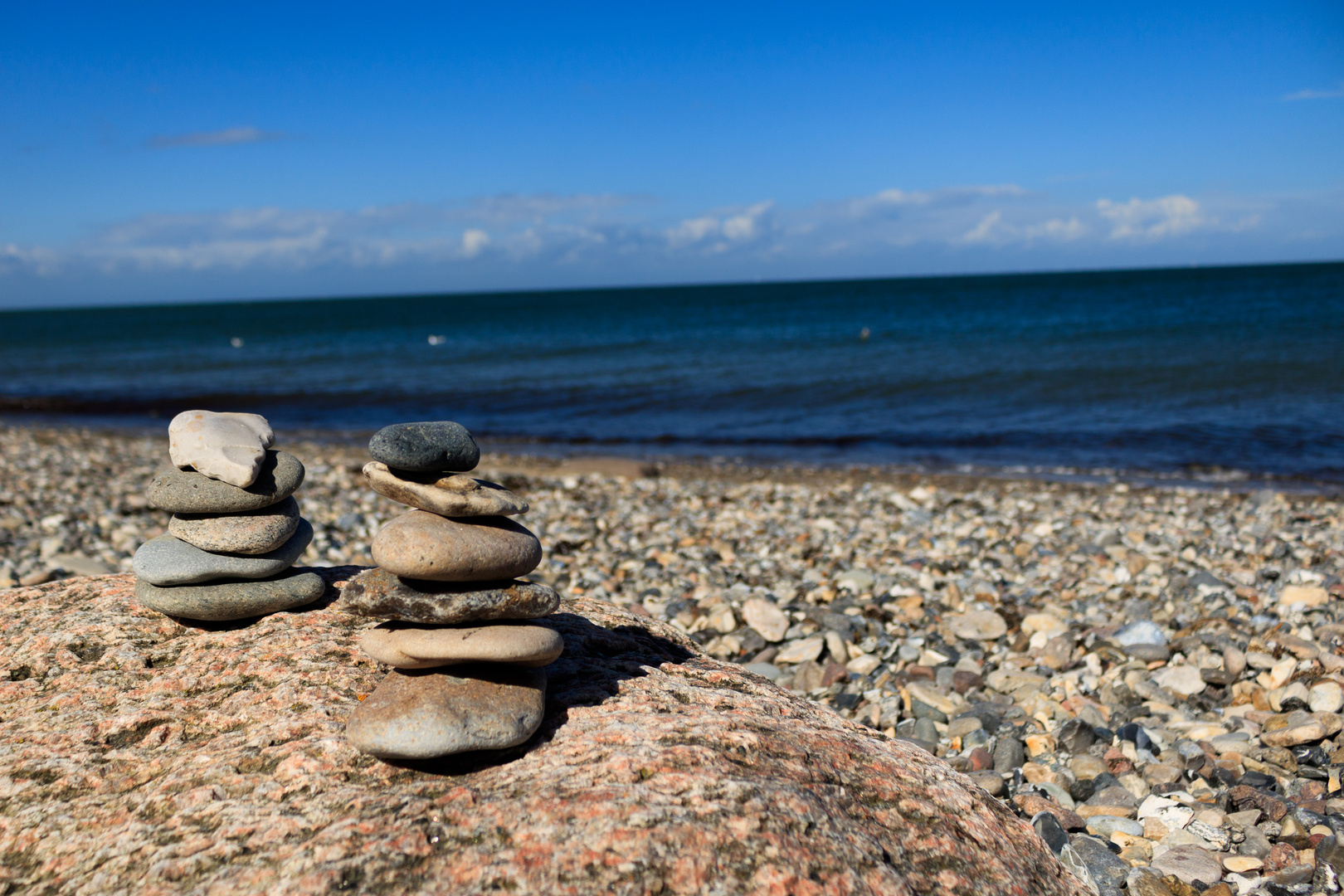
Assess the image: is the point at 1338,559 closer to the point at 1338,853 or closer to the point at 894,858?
the point at 1338,853

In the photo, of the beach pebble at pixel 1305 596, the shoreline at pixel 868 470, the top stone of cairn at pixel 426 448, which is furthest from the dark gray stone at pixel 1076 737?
the shoreline at pixel 868 470

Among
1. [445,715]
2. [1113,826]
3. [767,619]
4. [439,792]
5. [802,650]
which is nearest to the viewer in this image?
[439,792]

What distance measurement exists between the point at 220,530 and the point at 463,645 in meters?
1.86

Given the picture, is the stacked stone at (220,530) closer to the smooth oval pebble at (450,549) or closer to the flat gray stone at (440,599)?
the flat gray stone at (440,599)

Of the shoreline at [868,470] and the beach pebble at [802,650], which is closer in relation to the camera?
the beach pebble at [802,650]

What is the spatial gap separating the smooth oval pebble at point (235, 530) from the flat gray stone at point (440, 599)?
3.76 feet

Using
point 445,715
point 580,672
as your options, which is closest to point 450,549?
point 445,715

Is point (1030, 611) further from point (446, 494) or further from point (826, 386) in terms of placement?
point (826, 386)

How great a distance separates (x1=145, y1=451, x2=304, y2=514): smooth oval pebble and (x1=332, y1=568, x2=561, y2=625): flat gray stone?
4.01 ft

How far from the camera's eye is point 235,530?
163 inches

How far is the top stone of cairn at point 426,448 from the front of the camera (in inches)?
126

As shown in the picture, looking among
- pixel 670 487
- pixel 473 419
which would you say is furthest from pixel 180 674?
pixel 473 419

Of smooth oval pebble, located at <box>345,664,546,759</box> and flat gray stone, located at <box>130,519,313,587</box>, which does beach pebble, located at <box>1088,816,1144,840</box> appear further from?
flat gray stone, located at <box>130,519,313,587</box>

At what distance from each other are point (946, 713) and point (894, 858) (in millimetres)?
2763
